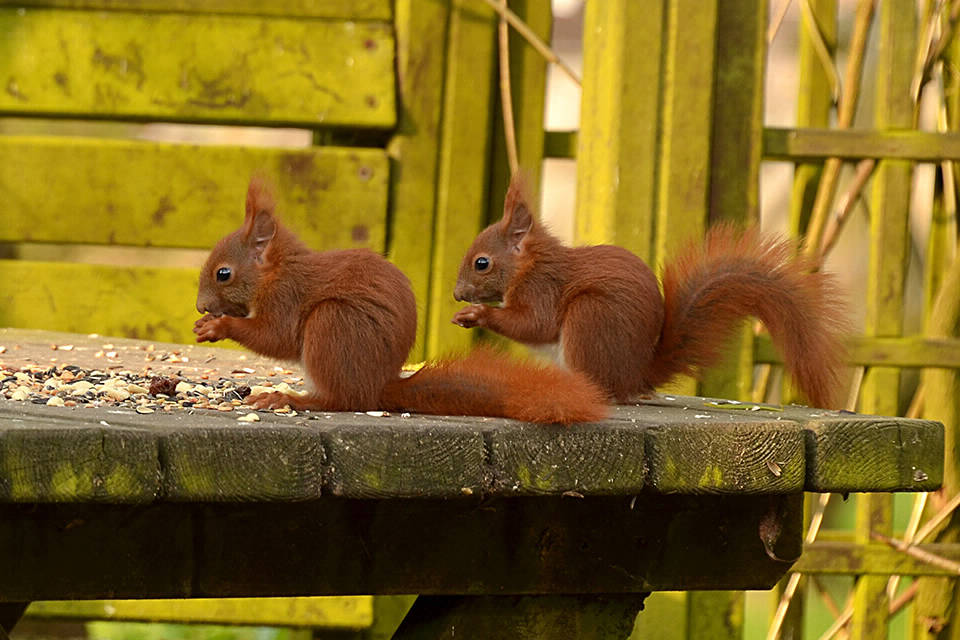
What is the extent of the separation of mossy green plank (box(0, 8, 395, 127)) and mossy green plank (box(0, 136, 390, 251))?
0.08 meters

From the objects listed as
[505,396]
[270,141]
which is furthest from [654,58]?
[270,141]

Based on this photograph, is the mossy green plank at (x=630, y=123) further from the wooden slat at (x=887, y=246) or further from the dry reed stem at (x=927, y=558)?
the dry reed stem at (x=927, y=558)

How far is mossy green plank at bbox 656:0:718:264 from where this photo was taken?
285cm

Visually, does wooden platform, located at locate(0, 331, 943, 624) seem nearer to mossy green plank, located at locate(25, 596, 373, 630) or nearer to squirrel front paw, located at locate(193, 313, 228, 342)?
squirrel front paw, located at locate(193, 313, 228, 342)

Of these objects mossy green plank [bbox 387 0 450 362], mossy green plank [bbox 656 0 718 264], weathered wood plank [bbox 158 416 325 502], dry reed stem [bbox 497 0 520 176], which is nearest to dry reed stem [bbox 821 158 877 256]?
mossy green plank [bbox 656 0 718 264]

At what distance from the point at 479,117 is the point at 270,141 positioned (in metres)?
3.84

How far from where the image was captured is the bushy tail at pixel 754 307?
1.94 metres

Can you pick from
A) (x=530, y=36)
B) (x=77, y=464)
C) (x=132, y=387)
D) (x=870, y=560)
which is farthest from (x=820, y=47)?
(x=77, y=464)

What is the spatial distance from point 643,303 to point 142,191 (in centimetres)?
151

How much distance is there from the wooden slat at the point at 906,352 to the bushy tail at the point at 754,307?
36.3 inches

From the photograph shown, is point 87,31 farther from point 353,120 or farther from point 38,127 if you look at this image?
point 38,127

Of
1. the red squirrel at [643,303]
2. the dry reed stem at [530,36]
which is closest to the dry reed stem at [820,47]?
the dry reed stem at [530,36]

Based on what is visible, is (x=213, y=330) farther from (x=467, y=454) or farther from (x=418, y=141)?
(x=418, y=141)

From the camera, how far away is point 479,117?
3113 mm
